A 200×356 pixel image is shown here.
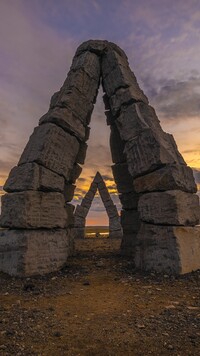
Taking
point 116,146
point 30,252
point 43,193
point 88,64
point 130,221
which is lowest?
point 30,252

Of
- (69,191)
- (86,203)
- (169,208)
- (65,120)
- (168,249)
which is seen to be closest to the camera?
(168,249)

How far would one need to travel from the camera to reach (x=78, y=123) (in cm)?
802

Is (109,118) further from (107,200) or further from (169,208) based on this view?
(107,200)

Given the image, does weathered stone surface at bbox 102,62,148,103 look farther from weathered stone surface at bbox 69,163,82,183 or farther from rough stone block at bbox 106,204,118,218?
rough stone block at bbox 106,204,118,218

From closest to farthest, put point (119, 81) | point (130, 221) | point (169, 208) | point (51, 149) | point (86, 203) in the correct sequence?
point (169, 208), point (51, 149), point (119, 81), point (130, 221), point (86, 203)

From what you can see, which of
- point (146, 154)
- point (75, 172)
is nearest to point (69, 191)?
point (75, 172)

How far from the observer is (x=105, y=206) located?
62.6 feet

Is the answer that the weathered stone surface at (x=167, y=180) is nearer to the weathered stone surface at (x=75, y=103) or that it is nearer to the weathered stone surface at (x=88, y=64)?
the weathered stone surface at (x=75, y=103)

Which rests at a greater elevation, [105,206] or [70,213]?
[105,206]

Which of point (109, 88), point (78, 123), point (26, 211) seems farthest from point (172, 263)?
point (109, 88)

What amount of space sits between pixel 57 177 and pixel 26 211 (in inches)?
48.8

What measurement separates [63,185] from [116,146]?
9.75 feet

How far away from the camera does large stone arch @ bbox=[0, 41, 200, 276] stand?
6102 millimetres

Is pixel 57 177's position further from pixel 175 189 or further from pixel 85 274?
pixel 175 189
